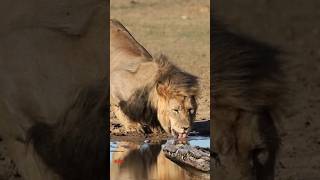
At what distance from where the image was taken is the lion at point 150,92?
757 cm

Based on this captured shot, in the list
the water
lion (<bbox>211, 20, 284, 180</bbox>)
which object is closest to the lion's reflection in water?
the water

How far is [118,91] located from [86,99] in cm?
487

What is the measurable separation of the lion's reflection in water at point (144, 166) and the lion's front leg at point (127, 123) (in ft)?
1.77

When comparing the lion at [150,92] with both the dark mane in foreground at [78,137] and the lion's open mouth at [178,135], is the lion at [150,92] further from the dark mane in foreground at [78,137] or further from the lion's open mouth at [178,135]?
the dark mane in foreground at [78,137]

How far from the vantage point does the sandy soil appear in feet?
11.2

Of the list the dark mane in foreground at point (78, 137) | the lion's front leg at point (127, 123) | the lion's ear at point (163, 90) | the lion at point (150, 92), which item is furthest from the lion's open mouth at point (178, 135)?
the dark mane in foreground at point (78, 137)

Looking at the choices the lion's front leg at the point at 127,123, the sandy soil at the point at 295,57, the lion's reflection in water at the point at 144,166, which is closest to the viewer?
the sandy soil at the point at 295,57

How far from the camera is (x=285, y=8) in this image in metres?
3.41

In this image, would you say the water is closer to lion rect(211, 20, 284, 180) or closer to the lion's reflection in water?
the lion's reflection in water

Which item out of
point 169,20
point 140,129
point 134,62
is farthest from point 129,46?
point 169,20

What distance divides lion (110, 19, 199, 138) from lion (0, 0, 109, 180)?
3982 mm

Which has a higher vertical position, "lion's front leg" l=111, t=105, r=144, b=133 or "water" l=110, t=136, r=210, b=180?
"lion's front leg" l=111, t=105, r=144, b=133

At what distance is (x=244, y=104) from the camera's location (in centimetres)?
346

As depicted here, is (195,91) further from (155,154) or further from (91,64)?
(91,64)
